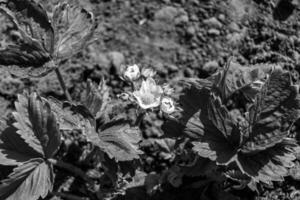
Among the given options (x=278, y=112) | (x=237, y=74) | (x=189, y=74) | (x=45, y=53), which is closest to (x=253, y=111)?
(x=278, y=112)

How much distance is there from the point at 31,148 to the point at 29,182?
0.76 ft

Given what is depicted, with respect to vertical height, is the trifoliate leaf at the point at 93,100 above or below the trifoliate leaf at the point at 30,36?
below

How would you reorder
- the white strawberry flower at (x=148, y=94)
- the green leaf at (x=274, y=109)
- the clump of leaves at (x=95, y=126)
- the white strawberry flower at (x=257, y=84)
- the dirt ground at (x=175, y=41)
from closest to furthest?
the green leaf at (x=274, y=109) → the clump of leaves at (x=95, y=126) → the white strawberry flower at (x=148, y=94) → the white strawberry flower at (x=257, y=84) → the dirt ground at (x=175, y=41)

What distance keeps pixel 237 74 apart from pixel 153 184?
1006 millimetres

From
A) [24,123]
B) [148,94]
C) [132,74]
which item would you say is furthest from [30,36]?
[148,94]

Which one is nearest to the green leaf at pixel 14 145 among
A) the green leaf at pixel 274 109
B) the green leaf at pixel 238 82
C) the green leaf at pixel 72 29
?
the green leaf at pixel 72 29

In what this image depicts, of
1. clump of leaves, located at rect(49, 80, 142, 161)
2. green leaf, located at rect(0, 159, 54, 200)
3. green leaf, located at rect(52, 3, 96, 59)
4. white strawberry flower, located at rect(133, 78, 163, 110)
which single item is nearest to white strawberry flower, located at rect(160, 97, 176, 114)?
white strawberry flower, located at rect(133, 78, 163, 110)

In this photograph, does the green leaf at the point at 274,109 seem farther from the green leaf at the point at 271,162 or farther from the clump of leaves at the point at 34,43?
the clump of leaves at the point at 34,43

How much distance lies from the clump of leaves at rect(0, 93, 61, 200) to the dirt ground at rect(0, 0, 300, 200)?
0.81 m

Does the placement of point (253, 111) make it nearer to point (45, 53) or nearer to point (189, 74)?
point (189, 74)

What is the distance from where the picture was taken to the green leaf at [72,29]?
3244 mm

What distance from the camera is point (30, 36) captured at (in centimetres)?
322

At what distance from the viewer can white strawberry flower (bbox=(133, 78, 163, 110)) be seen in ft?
10.0

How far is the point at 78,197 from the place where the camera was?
340cm
